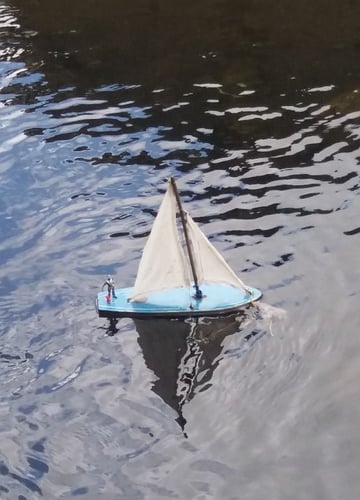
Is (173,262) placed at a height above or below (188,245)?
below

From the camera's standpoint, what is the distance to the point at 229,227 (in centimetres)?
1881

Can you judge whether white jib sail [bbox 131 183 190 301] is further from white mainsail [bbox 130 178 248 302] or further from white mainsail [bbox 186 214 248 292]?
white mainsail [bbox 186 214 248 292]

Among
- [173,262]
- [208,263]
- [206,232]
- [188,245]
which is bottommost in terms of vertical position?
[206,232]

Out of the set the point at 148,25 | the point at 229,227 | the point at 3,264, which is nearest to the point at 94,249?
the point at 3,264

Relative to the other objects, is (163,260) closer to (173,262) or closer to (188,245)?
(173,262)

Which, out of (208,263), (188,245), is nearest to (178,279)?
(208,263)

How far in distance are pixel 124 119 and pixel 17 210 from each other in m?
5.58

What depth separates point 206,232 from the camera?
18.6 metres

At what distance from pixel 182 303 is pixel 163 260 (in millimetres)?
988

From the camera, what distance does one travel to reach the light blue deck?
1564 cm

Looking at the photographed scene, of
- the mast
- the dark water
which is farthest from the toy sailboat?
the dark water

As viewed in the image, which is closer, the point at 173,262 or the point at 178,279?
the point at 173,262

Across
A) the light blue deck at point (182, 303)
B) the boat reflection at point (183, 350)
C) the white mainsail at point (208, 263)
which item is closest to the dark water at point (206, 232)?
the boat reflection at point (183, 350)

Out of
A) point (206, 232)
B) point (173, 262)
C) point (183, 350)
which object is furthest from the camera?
point (206, 232)
